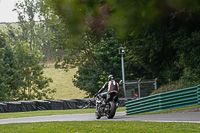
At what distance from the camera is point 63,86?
341 feet

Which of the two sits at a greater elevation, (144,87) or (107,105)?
(107,105)

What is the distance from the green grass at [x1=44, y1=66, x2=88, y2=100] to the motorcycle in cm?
7285

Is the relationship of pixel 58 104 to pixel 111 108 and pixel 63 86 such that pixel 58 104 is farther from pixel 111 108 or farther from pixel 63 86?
pixel 63 86

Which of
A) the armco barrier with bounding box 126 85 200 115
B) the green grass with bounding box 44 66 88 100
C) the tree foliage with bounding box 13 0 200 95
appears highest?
the tree foliage with bounding box 13 0 200 95

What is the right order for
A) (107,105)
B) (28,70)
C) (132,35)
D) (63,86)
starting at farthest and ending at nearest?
(63,86), (28,70), (107,105), (132,35)

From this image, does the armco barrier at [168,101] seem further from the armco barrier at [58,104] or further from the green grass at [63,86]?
the green grass at [63,86]

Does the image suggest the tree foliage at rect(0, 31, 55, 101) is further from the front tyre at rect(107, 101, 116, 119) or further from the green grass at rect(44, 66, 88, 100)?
the front tyre at rect(107, 101, 116, 119)

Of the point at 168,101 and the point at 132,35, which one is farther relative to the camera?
the point at 168,101

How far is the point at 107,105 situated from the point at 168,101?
3.41 meters

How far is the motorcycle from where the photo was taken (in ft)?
47.9

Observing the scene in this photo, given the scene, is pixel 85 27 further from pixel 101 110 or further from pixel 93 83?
pixel 93 83

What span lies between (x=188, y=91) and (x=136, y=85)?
62.5ft

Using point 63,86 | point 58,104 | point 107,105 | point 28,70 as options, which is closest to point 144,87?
point 58,104

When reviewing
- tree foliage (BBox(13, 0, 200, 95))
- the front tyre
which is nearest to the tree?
tree foliage (BBox(13, 0, 200, 95))
